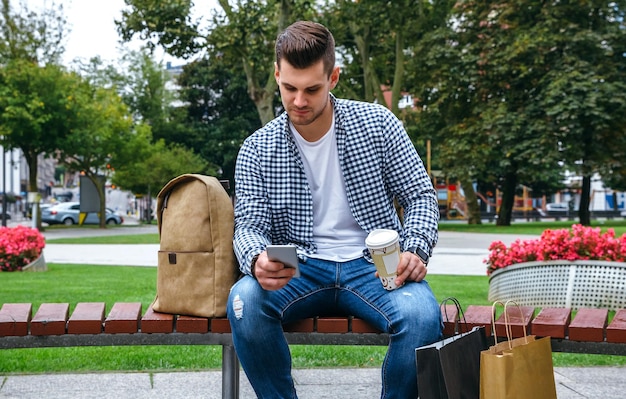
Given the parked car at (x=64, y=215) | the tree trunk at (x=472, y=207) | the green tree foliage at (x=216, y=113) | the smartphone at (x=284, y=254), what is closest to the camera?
the smartphone at (x=284, y=254)

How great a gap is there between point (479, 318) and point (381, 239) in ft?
2.46

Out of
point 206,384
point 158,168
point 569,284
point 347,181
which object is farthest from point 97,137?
point 347,181

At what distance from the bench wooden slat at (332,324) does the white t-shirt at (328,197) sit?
0.28 m

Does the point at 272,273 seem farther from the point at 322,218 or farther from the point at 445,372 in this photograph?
the point at 445,372

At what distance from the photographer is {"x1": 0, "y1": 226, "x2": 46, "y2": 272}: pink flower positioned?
13.2 metres

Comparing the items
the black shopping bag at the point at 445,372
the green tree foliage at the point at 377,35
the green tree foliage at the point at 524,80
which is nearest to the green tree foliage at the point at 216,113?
the green tree foliage at the point at 377,35

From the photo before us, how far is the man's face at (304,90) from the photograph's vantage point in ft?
10.5

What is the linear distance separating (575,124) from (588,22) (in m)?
5.10

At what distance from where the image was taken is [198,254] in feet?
11.1

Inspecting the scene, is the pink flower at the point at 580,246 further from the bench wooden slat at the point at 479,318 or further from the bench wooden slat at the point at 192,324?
the bench wooden slat at the point at 192,324

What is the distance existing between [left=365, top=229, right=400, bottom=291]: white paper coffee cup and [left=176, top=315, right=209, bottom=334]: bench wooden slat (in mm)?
855

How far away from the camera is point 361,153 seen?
3469mm

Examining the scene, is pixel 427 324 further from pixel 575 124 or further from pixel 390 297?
pixel 575 124

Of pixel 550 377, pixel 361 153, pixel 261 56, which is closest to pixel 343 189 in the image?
pixel 361 153
